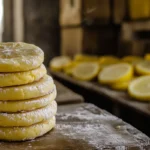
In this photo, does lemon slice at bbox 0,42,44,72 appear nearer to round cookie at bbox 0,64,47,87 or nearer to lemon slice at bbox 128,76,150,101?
round cookie at bbox 0,64,47,87

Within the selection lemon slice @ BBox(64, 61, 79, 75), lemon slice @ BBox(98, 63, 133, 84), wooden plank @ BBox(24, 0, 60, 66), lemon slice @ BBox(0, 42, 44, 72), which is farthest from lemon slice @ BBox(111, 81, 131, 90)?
wooden plank @ BBox(24, 0, 60, 66)

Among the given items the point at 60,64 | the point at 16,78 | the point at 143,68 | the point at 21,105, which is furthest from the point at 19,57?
the point at 60,64

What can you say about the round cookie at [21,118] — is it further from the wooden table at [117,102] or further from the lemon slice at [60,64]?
the lemon slice at [60,64]

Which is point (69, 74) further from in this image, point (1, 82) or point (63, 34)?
point (1, 82)

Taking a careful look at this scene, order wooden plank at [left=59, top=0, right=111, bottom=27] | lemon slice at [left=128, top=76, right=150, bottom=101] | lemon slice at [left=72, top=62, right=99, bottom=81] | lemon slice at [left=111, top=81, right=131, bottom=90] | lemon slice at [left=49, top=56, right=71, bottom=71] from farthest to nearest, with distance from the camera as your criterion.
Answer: wooden plank at [left=59, top=0, right=111, bottom=27] → lemon slice at [left=49, top=56, right=71, bottom=71] → lemon slice at [left=72, top=62, right=99, bottom=81] → lemon slice at [left=111, top=81, right=131, bottom=90] → lemon slice at [left=128, top=76, right=150, bottom=101]

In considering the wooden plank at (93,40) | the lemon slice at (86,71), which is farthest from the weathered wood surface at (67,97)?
the wooden plank at (93,40)

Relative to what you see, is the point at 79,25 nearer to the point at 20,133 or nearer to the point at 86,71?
the point at 86,71

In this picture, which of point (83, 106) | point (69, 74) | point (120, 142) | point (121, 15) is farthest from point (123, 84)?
point (121, 15)
